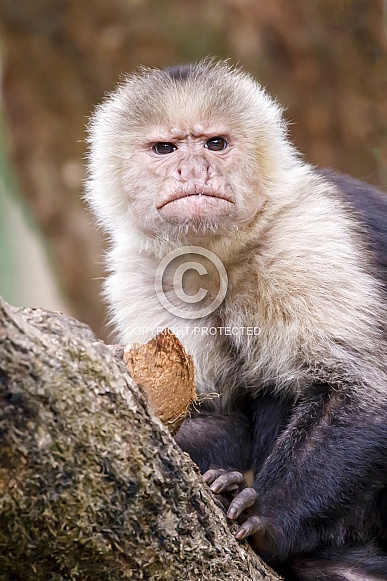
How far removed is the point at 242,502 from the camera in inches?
109

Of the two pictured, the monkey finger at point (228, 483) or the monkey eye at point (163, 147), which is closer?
the monkey finger at point (228, 483)

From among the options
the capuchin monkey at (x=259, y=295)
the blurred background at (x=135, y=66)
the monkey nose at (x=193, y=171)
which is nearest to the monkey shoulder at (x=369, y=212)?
the capuchin monkey at (x=259, y=295)

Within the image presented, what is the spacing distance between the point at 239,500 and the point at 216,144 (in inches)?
58.3

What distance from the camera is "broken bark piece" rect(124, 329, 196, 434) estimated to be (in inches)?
95.5

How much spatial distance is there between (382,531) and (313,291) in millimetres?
927

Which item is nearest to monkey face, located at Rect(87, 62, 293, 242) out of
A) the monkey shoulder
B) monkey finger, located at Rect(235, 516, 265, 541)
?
the monkey shoulder

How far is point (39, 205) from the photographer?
6.19 meters

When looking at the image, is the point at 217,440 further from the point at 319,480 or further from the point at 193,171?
the point at 193,171

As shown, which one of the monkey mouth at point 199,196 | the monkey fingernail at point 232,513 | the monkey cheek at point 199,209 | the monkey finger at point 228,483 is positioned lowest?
the monkey fingernail at point 232,513

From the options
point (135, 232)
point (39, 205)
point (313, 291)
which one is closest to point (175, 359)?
point (313, 291)

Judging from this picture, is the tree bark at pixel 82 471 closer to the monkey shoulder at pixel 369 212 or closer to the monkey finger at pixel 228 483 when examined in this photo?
the monkey finger at pixel 228 483

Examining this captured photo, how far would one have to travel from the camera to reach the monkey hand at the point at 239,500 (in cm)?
274

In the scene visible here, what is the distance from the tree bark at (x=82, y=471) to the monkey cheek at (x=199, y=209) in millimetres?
1166

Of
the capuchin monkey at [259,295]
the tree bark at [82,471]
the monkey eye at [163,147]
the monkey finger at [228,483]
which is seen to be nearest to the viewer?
the tree bark at [82,471]
